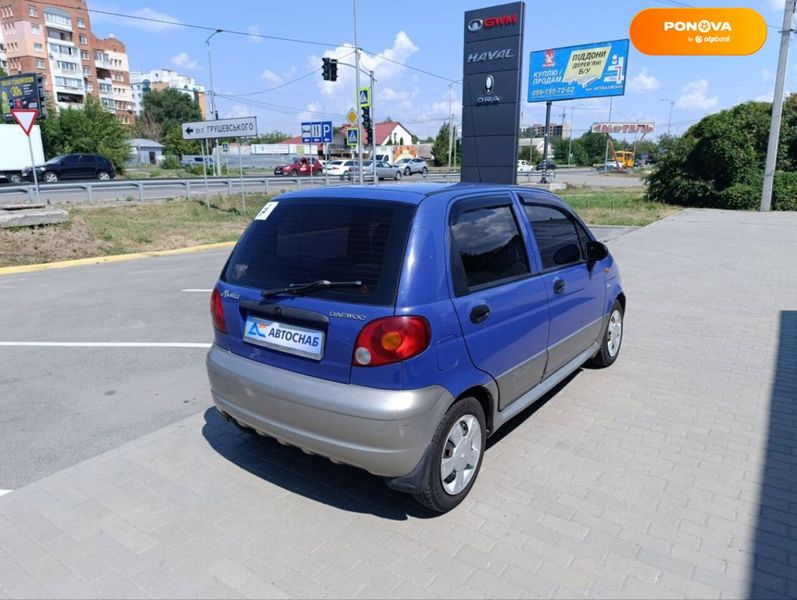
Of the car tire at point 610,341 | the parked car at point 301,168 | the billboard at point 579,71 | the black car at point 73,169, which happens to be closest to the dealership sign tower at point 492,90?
the car tire at point 610,341

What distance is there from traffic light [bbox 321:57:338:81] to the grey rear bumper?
24.9 m

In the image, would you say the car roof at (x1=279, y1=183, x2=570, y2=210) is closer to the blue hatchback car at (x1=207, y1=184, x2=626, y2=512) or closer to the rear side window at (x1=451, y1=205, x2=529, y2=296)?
the blue hatchback car at (x1=207, y1=184, x2=626, y2=512)

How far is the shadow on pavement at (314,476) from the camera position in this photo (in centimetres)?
312

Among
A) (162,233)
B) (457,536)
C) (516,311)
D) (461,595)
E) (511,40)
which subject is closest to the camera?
(461,595)

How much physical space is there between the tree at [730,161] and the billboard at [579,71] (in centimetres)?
992

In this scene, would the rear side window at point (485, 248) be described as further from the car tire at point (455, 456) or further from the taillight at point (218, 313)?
the taillight at point (218, 313)

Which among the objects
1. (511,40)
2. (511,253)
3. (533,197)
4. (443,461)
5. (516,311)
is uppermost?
(511,40)

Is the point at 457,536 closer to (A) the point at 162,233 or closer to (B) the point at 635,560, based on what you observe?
(B) the point at 635,560

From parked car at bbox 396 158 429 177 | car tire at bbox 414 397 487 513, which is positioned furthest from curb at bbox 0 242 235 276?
parked car at bbox 396 158 429 177

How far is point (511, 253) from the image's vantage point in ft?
11.6

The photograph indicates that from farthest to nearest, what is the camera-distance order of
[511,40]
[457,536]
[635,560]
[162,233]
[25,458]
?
[162,233], [511,40], [25,458], [457,536], [635,560]

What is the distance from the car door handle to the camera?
9.90ft

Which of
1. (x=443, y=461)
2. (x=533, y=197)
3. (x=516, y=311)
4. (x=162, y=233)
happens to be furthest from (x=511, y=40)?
(x=443, y=461)

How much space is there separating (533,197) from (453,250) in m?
1.30
